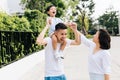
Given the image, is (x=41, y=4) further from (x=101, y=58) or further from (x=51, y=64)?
(x=101, y=58)

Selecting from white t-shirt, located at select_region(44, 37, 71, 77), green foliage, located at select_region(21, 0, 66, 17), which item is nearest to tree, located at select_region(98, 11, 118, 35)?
green foliage, located at select_region(21, 0, 66, 17)

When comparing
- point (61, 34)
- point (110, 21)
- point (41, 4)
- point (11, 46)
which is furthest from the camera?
point (110, 21)

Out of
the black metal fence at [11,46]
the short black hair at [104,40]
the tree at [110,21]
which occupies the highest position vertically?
the tree at [110,21]

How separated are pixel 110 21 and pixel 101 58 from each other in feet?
388

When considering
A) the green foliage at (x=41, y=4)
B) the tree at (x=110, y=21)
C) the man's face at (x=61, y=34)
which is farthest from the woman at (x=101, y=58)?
the tree at (x=110, y=21)

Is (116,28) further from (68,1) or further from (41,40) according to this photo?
(41,40)

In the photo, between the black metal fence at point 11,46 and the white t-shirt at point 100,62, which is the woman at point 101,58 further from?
the black metal fence at point 11,46

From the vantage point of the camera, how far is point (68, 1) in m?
54.1

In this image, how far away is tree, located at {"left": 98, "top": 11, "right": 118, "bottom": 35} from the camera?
117250 millimetres

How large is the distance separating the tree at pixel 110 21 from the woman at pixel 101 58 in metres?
109

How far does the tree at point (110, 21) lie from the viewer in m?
117

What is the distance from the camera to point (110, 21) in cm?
12269

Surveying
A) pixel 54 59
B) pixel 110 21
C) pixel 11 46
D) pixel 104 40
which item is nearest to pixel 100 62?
pixel 104 40

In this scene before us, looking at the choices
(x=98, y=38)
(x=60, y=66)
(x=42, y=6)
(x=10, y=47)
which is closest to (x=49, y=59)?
(x=60, y=66)
